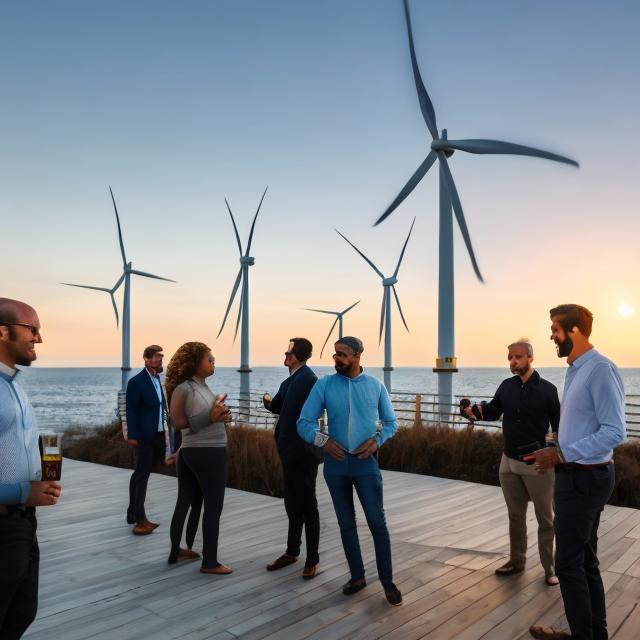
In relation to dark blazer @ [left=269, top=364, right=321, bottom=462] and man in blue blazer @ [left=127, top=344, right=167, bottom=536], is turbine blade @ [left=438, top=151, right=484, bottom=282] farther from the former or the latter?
dark blazer @ [left=269, top=364, right=321, bottom=462]

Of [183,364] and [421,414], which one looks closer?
[183,364]

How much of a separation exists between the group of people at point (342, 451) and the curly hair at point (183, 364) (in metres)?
0.01

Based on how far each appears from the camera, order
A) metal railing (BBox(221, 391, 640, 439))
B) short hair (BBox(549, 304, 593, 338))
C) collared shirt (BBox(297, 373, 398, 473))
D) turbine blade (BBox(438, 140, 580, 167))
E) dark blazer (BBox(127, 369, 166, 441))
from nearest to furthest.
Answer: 1. short hair (BBox(549, 304, 593, 338))
2. collared shirt (BBox(297, 373, 398, 473))
3. dark blazer (BBox(127, 369, 166, 441))
4. metal railing (BBox(221, 391, 640, 439))
5. turbine blade (BBox(438, 140, 580, 167))

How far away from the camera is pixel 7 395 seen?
206cm

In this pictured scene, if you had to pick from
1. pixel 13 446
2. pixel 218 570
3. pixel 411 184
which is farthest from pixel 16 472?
pixel 411 184

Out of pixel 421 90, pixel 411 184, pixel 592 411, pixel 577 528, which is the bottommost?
pixel 577 528

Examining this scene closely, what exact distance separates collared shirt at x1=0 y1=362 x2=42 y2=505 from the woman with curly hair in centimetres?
203

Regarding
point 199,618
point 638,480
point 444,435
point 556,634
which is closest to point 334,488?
point 199,618

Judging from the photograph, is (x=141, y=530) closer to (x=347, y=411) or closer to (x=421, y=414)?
(x=347, y=411)

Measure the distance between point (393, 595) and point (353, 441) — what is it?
956 mm

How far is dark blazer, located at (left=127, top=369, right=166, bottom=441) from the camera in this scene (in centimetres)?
533

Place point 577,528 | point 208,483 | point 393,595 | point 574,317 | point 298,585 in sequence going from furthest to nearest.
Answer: point 208,483
point 298,585
point 393,595
point 574,317
point 577,528

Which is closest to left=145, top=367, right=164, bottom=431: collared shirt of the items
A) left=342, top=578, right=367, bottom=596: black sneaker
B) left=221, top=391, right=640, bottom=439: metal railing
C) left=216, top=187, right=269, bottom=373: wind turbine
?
left=221, top=391, right=640, bottom=439: metal railing

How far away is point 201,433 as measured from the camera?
13.8ft
